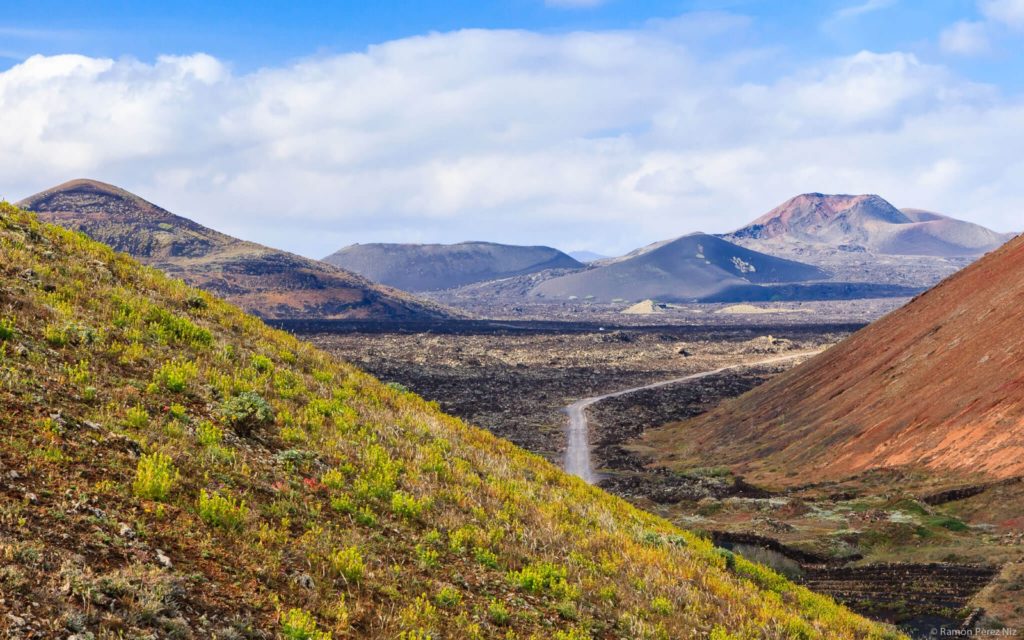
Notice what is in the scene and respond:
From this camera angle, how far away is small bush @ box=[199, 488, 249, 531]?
931cm

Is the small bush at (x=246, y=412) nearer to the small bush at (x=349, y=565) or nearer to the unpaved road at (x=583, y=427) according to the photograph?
the small bush at (x=349, y=565)

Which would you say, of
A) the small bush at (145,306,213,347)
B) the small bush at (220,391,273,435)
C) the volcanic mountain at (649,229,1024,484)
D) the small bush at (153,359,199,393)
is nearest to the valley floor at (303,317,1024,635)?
the volcanic mountain at (649,229,1024,484)

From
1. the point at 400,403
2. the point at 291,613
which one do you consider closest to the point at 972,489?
the point at 400,403

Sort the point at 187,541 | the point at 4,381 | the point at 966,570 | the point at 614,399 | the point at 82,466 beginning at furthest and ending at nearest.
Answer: the point at 614,399 < the point at 966,570 < the point at 4,381 < the point at 82,466 < the point at 187,541

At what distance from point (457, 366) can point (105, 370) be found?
112 metres

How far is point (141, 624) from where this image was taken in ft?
23.1

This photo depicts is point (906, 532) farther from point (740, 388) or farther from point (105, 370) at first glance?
point (740, 388)

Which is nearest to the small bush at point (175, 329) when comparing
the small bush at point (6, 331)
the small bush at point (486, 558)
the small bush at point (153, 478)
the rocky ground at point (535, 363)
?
the small bush at point (6, 331)

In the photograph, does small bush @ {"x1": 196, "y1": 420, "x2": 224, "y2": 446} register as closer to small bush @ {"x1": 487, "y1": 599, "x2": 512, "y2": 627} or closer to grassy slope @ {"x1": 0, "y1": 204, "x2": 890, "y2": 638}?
grassy slope @ {"x1": 0, "y1": 204, "x2": 890, "y2": 638}

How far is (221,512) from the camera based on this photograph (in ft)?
31.0

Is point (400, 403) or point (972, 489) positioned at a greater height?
point (400, 403)

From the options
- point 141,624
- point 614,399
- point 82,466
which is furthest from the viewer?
point 614,399

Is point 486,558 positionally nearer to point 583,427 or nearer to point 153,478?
A: point 153,478

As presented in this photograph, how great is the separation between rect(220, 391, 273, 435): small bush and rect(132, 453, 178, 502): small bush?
286cm
